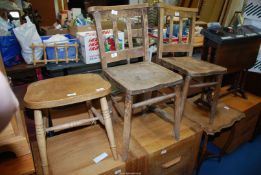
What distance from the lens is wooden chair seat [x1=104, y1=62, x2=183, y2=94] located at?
1.16 metres

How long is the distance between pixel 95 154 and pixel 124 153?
0.18 m

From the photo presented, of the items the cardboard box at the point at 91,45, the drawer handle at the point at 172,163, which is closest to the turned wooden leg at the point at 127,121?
the drawer handle at the point at 172,163

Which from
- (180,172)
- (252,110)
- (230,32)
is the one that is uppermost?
(230,32)

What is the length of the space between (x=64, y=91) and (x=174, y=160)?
0.89 metres

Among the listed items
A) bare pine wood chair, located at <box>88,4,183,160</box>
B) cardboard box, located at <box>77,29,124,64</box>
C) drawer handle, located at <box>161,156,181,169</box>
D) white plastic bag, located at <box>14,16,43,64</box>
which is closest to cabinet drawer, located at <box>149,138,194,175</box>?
drawer handle, located at <box>161,156,181,169</box>

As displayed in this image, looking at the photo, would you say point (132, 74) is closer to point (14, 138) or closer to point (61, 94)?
point (61, 94)

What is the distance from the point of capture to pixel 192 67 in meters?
1.50

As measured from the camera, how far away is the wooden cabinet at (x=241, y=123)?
1.87 meters

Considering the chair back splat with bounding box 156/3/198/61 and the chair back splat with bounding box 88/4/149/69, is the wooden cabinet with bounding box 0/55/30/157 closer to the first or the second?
the chair back splat with bounding box 88/4/149/69

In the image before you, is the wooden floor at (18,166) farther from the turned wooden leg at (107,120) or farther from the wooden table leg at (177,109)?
the wooden table leg at (177,109)

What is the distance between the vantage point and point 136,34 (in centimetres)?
193

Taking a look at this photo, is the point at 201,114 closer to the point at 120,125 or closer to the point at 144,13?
the point at 120,125

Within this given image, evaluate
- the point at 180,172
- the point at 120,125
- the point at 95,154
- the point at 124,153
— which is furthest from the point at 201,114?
the point at 95,154

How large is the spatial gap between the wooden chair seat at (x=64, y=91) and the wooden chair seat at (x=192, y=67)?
60cm
